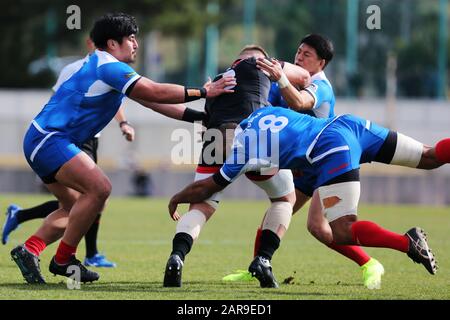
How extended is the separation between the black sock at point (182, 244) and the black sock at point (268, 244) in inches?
25.8

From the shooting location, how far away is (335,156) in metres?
8.02

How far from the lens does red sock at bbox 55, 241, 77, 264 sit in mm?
8719

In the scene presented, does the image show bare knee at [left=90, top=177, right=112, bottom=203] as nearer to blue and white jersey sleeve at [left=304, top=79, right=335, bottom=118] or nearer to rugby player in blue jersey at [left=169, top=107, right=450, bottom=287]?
rugby player in blue jersey at [left=169, top=107, right=450, bottom=287]

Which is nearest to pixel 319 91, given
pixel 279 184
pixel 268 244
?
pixel 279 184

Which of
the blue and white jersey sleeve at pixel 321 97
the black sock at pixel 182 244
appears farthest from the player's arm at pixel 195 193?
the blue and white jersey sleeve at pixel 321 97

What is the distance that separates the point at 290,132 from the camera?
8.19m

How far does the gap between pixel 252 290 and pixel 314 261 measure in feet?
10.2

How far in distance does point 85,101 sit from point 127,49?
23.1 inches

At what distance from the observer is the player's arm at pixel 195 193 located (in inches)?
334

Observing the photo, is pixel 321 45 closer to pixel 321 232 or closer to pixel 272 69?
pixel 272 69

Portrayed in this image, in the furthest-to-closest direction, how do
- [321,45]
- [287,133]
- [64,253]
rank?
[321,45], [64,253], [287,133]

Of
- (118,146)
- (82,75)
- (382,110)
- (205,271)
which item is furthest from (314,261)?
(382,110)

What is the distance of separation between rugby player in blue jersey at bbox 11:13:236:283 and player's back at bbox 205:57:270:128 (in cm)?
36

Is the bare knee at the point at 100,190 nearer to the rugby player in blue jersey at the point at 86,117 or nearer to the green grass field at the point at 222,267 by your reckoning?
the rugby player in blue jersey at the point at 86,117
